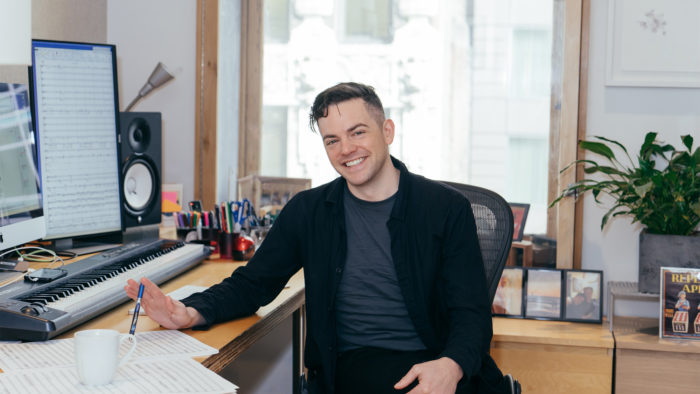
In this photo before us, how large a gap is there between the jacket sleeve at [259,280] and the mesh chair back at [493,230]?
44 cm

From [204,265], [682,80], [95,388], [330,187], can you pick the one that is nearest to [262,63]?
[204,265]

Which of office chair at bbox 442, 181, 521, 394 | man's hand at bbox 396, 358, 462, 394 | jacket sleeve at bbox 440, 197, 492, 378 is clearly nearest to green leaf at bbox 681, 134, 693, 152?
office chair at bbox 442, 181, 521, 394

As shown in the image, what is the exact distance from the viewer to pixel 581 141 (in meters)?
2.48

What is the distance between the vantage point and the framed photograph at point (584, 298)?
2535 mm

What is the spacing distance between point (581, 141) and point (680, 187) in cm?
36

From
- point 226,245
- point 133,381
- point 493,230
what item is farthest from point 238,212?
point 133,381

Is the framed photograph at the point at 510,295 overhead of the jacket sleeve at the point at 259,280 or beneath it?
beneath

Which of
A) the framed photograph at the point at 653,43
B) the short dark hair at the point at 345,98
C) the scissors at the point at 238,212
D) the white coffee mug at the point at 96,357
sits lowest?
the white coffee mug at the point at 96,357

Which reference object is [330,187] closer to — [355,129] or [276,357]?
[355,129]

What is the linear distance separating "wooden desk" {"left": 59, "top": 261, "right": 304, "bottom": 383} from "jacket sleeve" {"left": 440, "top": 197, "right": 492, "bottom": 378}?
0.40 m

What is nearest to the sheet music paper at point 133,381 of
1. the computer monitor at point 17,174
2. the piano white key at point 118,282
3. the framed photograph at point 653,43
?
the piano white key at point 118,282

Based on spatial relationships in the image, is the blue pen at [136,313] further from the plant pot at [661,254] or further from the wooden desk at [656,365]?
the plant pot at [661,254]

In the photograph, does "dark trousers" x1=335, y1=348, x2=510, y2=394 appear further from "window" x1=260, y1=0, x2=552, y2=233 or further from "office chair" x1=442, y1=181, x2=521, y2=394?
"window" x1=260, y1=0, x2=552, y2=233

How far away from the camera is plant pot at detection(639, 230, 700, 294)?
2.34 meters
